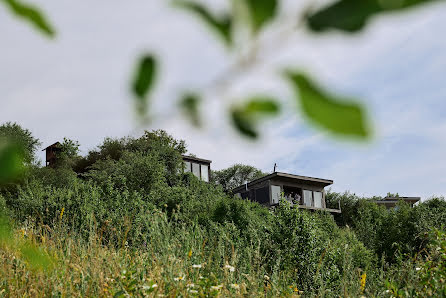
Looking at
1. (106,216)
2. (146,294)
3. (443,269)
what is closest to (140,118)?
(146,294)

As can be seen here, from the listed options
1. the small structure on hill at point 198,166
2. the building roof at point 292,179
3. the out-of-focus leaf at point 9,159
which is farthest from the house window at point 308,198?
the out-of-focus leaf at point 9,159

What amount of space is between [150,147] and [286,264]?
1378 centimetres

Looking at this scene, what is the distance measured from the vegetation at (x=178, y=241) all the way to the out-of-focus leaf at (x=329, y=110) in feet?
1.00

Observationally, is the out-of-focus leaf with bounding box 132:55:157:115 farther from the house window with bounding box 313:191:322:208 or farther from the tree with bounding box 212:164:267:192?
the tree with bounding box 212:164:267:192

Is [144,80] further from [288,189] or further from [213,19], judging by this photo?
[288,189]

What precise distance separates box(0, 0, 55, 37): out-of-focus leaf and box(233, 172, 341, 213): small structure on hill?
21415mm

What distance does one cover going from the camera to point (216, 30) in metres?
0.24

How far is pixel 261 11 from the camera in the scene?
0.22 metres

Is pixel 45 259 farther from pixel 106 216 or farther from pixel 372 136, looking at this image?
pixel 106 216

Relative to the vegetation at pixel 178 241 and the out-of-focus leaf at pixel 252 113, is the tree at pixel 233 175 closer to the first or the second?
the vegetation at pixel 178 241

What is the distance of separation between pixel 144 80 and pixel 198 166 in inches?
933

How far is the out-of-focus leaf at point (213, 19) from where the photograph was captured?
235 millimetres

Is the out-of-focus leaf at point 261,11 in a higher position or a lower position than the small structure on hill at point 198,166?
lower

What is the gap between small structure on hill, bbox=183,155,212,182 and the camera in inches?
913
